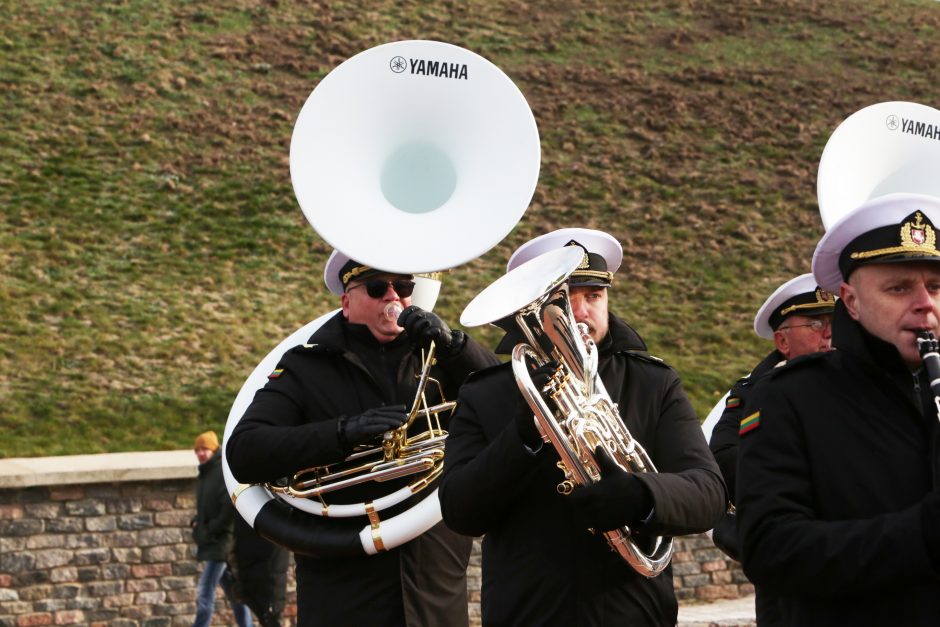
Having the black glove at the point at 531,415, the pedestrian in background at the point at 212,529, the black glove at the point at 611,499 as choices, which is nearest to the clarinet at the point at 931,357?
the black glove at the point at 611,499

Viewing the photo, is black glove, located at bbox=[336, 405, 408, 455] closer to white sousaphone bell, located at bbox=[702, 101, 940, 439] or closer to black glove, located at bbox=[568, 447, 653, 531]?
black glove, located at bbox=[568, 447, 653, 531]

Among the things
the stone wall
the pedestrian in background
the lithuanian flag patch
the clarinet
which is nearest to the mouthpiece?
the lithuanian flag patch

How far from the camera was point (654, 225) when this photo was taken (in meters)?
18.8

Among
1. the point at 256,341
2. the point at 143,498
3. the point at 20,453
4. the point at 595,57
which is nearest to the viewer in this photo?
the point at 143,498

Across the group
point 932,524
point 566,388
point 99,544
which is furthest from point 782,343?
point 99,544

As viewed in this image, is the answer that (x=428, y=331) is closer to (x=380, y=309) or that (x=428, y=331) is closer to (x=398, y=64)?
(x=380, y=309)

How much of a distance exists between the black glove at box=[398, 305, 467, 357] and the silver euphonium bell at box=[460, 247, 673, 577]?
85 centimetres

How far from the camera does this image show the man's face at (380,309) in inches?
184

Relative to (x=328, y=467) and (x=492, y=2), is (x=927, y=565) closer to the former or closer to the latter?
(x=328, y=467)

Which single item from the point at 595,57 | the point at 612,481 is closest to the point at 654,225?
the point at 595,57

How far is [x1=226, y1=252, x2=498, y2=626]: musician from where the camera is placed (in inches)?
173

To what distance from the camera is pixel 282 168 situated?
61.9 feet

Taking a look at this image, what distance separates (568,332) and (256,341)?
11.3 metres

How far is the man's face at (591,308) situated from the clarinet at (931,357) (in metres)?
1.20
